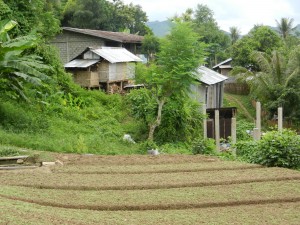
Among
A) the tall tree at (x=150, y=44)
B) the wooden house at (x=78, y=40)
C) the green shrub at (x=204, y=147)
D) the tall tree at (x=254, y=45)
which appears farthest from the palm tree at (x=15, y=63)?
the tall tree at (x=254, y=45)

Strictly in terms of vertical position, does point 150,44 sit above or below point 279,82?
above

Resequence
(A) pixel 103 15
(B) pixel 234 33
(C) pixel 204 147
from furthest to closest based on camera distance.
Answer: (B) pixel 234 33
(A) pixel 103 15
(C) pixel 204 147

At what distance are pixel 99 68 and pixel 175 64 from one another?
8.79m

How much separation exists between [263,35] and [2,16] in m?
21.9

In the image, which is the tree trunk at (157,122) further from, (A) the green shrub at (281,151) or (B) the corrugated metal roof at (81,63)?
(B) the corrugated metal roof at (81,63)

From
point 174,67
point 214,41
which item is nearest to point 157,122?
point 174,67

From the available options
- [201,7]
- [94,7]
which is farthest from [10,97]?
[201,7]

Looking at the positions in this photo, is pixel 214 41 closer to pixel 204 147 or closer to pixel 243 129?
pixel 243 129

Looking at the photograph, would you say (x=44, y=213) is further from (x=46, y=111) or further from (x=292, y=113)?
(x=292, y=113)

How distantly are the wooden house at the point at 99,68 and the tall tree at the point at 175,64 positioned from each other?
6.51 metres

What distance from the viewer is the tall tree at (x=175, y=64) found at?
19875 millimetres

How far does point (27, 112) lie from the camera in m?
19.9

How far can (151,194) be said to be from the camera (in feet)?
33.9

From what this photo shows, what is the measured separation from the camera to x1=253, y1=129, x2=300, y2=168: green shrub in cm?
1393
